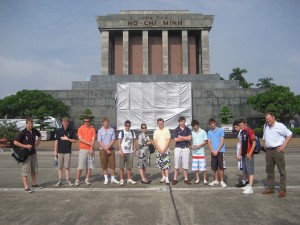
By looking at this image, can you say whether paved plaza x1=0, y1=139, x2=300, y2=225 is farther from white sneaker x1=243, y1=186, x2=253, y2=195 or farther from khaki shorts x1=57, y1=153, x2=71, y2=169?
khaki shorts x1=57, y1=153, x2=71, y2=169

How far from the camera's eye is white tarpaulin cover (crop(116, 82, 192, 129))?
26.5 metres

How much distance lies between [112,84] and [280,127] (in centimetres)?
2453

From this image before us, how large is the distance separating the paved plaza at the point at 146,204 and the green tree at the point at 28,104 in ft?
58.2

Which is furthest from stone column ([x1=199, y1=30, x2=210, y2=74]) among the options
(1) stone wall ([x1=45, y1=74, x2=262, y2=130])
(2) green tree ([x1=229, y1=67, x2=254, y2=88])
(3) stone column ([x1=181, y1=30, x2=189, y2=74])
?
(2) green tree ([x1=229, y1=67, x2=254, y2=88])

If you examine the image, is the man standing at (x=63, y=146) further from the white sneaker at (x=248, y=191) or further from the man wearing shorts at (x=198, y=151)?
the white sneaker at (x=248, y=191)

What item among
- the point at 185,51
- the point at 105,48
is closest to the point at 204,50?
the point at 185,51

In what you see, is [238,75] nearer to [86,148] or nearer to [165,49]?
[165,49]

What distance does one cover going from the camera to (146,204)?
18.3 ft

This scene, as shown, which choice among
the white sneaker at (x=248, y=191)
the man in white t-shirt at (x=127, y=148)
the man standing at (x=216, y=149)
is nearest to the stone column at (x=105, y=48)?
the man in white t-shirt at (x=127, y=148)

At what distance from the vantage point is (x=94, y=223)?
4539 mm

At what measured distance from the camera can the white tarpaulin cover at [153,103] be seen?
26516 millimetres

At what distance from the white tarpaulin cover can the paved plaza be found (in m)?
18.6

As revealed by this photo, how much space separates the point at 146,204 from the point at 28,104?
23150 mm

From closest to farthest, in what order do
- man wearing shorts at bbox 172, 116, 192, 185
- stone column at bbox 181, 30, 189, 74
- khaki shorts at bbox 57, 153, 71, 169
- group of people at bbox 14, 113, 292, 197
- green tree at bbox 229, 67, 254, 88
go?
A: group of people at bbox 14, 113, 292, 197
khaki shorts at bbox 57, 153, 71, 169
man wearing shorts at bbox 172, 116, 192, 185
stone column at bbox 181, 30, 189, 74
green tree at bbox 229, 67, 254, 88
